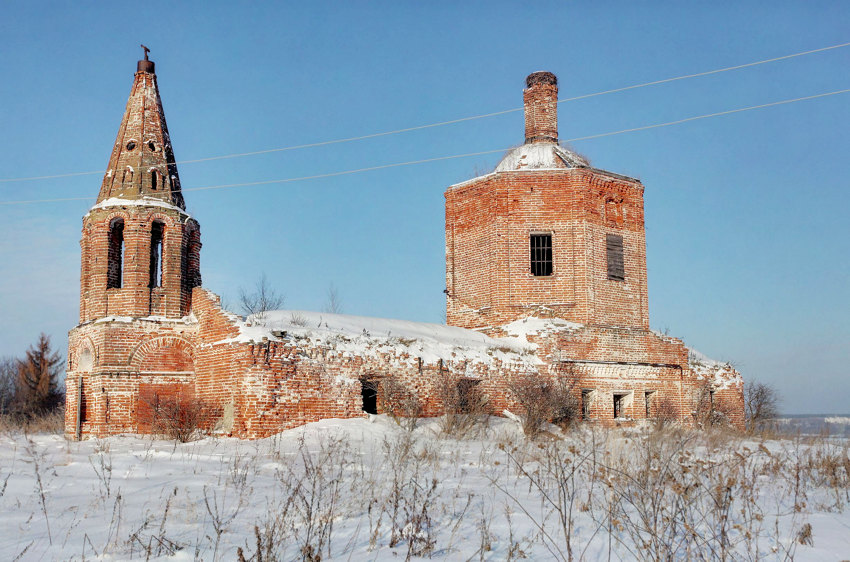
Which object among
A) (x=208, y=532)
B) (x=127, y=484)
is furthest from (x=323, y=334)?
(x=208, y=532)

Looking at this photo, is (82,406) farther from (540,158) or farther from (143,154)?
(540,158)

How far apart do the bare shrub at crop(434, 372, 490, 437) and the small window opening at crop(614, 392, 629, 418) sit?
14.5 feet

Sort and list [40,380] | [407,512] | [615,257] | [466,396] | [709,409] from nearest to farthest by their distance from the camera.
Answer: [407,512] → [466,396] → [709,409] → [615,257] → [40,380]

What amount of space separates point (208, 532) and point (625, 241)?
55.8 feet

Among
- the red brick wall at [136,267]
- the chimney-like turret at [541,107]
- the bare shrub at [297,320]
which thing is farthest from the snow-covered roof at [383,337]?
the chimney-like turret at [541,107]

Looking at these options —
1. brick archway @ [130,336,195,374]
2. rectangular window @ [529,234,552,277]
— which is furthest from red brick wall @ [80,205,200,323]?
rectangular window @ [529,234,552,277]

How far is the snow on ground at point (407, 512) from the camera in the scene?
15.9 feet

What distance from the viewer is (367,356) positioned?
1480 cm

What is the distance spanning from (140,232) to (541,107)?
12223 mm

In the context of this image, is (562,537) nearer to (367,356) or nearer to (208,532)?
(208,532)

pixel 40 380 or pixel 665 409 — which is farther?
pixel 40 380

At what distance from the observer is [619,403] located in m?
18.8

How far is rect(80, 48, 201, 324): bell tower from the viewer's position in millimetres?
15969

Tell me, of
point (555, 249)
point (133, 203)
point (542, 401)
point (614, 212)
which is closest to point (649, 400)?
point (555, 249)
